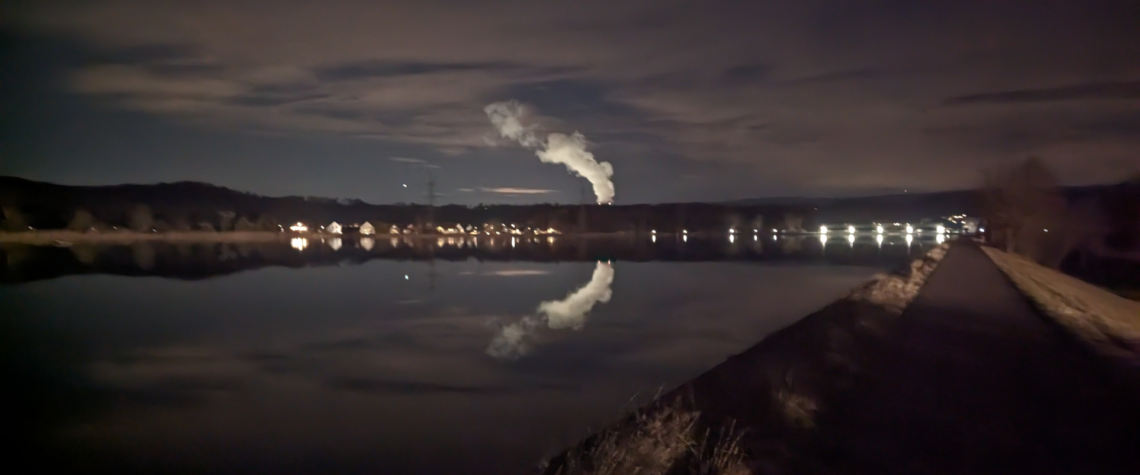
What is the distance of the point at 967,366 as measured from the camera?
531 inches

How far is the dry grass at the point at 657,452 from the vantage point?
788 centimetres

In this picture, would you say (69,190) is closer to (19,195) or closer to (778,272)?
(19,195)

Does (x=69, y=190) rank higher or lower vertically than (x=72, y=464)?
higher

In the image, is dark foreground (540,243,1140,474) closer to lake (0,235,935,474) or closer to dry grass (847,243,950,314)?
lake (0,235,935,474)

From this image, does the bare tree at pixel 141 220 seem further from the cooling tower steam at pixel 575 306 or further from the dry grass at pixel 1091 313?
the dry grass at pixel 1091 313

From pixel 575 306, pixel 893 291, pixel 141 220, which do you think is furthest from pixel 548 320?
pixel 141 220

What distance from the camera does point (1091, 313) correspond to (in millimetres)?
21953

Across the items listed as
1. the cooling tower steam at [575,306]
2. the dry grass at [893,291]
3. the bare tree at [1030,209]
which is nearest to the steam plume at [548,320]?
the cooling tower steam at [575,306]

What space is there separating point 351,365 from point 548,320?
7375 millimetres

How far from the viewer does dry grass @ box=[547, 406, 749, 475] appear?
7883 mm

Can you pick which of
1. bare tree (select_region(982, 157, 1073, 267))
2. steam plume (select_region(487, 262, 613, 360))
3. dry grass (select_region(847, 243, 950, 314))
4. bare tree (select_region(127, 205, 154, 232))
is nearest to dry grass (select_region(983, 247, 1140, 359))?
dry grass (select_region(847, 243, 950, 314))

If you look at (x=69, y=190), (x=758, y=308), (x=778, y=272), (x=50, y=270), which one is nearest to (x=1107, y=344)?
(x=758, y=308)

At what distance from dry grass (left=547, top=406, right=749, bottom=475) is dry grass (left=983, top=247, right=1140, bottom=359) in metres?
9.84

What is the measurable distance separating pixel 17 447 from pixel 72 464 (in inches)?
45.0
